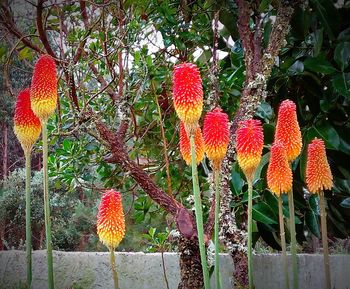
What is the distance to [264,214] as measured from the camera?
1017 millimetres

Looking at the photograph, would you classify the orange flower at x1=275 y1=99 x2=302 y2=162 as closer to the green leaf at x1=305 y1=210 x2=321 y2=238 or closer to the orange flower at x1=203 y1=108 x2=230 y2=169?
the orange flower at x1=203 y1=108 x2=230 y2=169

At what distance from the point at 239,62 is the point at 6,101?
2267 millimetres

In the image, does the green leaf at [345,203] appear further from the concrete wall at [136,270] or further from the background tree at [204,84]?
the concrete wall at [136,270]

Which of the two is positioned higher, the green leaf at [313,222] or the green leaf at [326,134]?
the green leaf at [326,134]

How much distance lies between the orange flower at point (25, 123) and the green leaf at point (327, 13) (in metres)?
0.69

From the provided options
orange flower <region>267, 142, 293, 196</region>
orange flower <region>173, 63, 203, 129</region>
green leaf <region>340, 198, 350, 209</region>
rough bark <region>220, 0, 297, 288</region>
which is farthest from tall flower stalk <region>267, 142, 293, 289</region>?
green leaf <region>340, 198, 350, 209</region>

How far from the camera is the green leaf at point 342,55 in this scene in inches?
39.1

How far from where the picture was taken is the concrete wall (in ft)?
3.76

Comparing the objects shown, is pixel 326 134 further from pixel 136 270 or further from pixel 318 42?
pixel 136 270

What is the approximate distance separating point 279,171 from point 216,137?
4.0 inches

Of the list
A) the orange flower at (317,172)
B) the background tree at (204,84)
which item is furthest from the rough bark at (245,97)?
the orange flower at (317,172)

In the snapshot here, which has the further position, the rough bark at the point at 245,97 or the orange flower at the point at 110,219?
the rough bark at the point at 245,97

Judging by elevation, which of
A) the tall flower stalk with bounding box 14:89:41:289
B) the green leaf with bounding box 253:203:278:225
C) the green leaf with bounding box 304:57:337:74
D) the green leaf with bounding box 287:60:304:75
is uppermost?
the green leaf with bounding box 287:60:304:75

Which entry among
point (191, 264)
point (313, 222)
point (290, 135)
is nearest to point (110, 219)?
point (290, 135)
